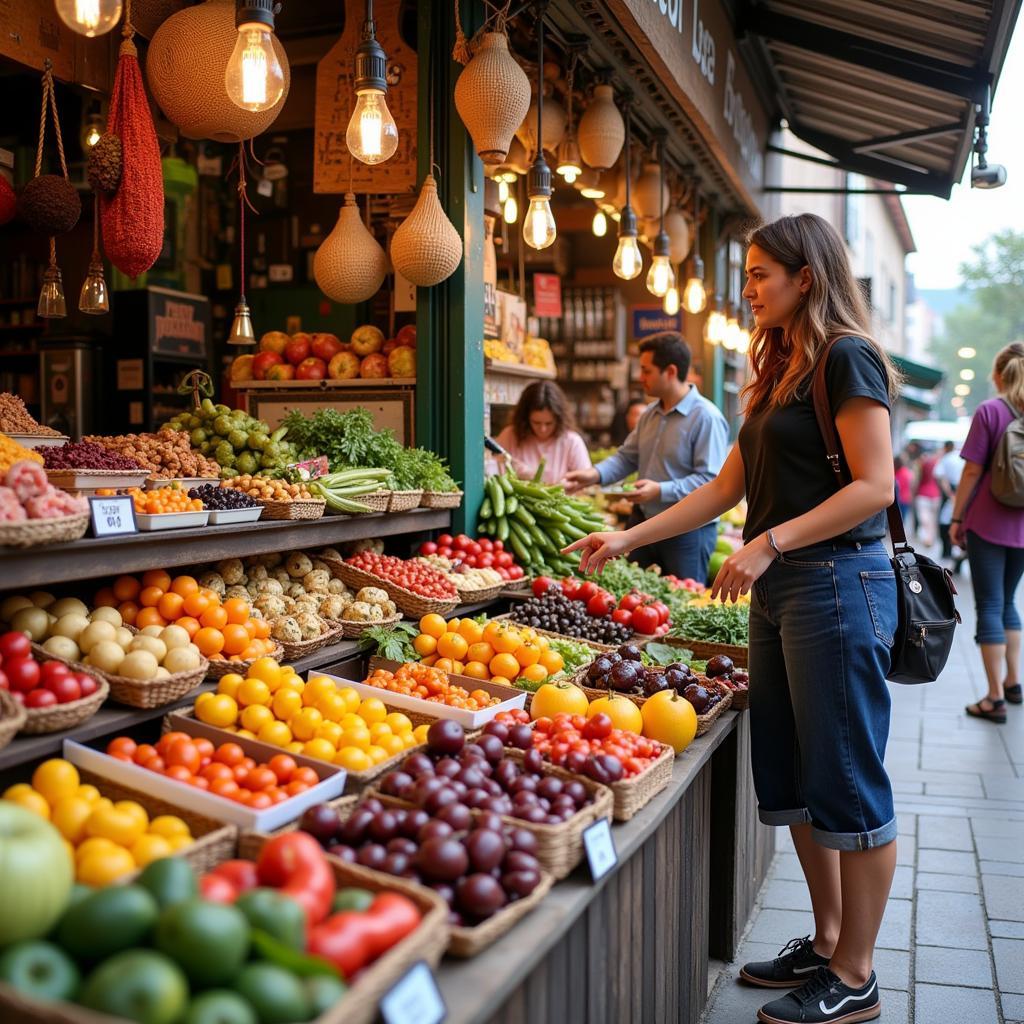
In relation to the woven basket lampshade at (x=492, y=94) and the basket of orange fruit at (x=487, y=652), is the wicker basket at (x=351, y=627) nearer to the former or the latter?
the basket of orange fruit at (x=487, y=652)

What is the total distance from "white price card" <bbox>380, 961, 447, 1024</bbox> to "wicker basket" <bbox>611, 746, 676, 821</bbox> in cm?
88

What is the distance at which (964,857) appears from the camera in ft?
14.9

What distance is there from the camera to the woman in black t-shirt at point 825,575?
277 cm

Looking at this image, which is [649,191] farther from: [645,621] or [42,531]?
[42,531]

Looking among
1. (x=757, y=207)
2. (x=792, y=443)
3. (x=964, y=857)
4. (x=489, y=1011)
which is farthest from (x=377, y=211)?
(x=757, y=207)

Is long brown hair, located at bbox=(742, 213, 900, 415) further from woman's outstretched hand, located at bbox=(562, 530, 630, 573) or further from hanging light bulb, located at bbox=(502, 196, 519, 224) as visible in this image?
hanging light bulb, located at bbox=(502, 196, 519, 224)

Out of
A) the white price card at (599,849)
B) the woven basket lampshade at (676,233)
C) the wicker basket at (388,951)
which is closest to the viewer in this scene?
the wicker basket at (388,951)

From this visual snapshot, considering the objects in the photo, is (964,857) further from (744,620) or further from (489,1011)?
(489,1011)

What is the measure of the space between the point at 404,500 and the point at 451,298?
1.16 m

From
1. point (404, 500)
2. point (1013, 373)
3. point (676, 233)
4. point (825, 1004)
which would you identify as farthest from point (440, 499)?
point (676, 233)

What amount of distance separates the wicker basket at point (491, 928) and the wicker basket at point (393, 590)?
2.08 meters

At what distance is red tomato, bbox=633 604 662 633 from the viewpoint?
4.64m

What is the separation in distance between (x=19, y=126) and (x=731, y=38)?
6374mm

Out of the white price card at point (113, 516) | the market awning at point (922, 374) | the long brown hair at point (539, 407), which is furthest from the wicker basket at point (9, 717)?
the market awning at point (922, 374)
